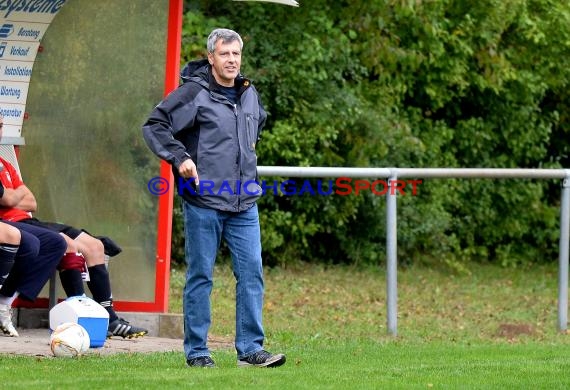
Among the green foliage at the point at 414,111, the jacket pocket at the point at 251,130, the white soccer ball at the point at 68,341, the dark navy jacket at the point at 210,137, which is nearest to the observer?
the dark navy jacket at the point at 210,137

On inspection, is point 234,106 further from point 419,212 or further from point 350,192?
point 419,212

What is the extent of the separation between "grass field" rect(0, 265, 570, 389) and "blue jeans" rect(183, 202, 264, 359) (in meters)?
0.23

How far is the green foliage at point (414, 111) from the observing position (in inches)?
568

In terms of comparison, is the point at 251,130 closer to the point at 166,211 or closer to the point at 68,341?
the point at 68,341

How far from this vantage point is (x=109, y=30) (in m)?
9.30

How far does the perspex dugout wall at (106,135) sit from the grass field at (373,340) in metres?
1.08

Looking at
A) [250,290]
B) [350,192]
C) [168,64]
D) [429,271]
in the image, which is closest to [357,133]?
[350,192]

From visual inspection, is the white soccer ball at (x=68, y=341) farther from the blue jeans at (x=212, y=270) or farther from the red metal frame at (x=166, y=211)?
the red metal frame at (x=166, y=211)

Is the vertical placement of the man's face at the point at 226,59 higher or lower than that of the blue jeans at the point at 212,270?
higher

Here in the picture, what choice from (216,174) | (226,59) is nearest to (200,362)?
(216,174)

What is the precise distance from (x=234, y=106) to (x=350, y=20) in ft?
26.5

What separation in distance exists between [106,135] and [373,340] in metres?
2.44

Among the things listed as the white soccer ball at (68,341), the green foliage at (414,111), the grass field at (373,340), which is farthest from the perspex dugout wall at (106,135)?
the green foliage at (414,111)

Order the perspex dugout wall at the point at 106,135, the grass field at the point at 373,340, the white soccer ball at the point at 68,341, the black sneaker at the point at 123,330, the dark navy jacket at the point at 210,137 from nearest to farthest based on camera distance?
the grass field at the point at 373,340 < the dark navy jacket at the point at 210,137 < the white soccer ball at the point at 68,341 < the black sneaker at the point at 123,330 < the perspex dugout wall at the point at 106,135
